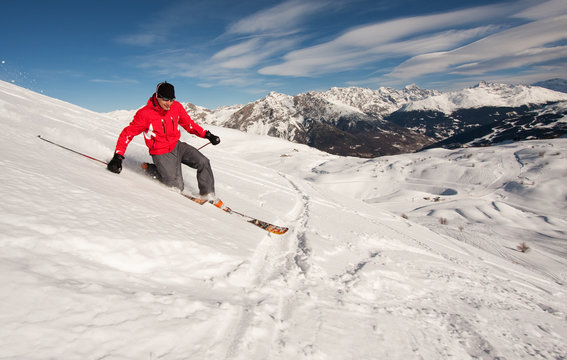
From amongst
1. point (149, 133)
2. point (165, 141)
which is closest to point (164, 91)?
point (149, 133)

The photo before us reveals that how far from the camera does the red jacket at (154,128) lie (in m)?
5.38

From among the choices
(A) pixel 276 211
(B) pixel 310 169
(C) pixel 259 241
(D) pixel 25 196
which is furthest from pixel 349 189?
(D) pixel 25 196

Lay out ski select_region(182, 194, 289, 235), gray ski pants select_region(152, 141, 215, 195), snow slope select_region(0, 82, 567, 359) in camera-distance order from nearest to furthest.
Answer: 1. snow slope select_region(0, 82, 567, 359)
2. ski select_region(182, 194, 289, 235)
3. gray ski pants select_region(152, 141, 215, 195)

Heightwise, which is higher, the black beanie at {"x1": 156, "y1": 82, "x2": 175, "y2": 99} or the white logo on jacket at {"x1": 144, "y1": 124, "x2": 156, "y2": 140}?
the black beanie at {"x1": 156, "y1": 82, "x2": 175, "y2": 99}

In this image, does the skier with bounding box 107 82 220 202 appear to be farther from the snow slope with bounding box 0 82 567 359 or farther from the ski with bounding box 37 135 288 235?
the snow slope with bounding box 0 82 567 359

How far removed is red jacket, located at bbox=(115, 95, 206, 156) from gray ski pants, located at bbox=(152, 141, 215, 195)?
0.16 metres

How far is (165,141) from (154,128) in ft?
1.18

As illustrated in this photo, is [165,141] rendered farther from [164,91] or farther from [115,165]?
[115,165]

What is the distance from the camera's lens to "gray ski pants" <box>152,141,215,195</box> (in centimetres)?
586

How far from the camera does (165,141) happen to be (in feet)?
19.3

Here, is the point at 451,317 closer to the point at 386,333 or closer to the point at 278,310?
the point at 386,333

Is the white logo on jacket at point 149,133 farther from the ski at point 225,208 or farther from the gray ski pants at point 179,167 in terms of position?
the ski at point 225,208

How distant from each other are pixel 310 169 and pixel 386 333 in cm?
2035

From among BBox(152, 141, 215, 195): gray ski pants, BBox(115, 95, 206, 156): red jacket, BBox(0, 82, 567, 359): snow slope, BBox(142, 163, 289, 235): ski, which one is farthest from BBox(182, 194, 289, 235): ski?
BBox(115, 95, 206, 156): red jacket
